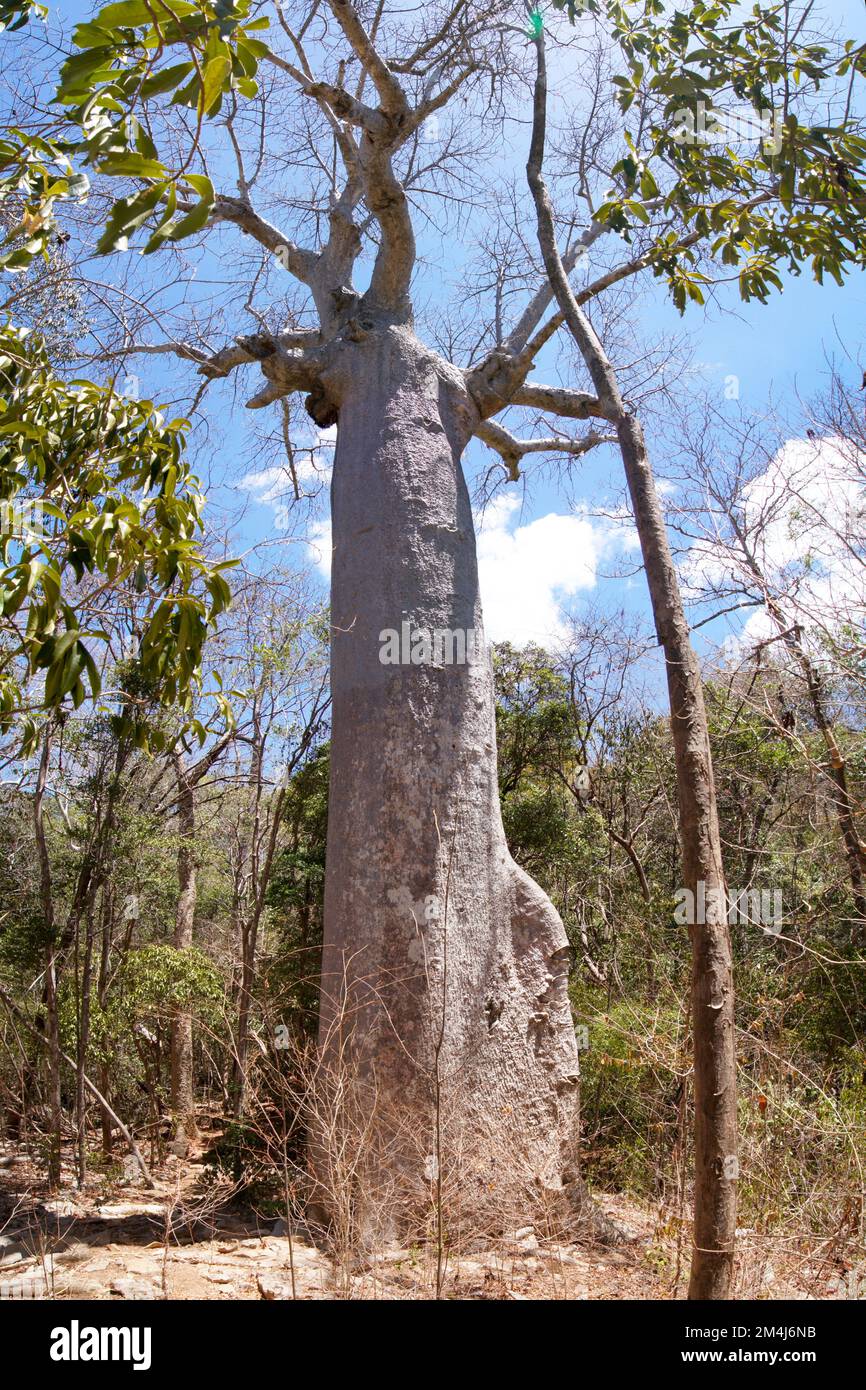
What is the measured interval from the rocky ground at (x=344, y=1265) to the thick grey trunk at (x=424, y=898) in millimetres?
248

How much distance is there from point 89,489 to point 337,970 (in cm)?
248

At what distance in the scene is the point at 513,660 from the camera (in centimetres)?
780

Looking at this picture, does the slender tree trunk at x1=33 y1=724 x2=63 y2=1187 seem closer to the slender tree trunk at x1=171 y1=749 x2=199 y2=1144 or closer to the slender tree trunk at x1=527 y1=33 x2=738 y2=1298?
the slender tree trunk at x1=171 y1=749 x2=199 y2=1144

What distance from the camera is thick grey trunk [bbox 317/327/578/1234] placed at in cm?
407

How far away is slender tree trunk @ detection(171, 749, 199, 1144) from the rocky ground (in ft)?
8.62

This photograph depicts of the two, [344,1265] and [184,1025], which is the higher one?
[184,1025]

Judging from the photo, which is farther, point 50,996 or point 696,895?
point 50,996

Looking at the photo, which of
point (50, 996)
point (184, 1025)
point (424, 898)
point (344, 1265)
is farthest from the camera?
point (184, 1025)

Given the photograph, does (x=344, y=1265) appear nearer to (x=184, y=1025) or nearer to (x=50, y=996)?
(x=50, y=996)

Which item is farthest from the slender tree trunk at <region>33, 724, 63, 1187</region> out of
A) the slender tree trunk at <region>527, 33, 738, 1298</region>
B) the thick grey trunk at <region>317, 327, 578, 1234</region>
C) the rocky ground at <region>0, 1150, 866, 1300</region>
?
the slender tree trunk at <region>527, 33, 738, 1298</region>

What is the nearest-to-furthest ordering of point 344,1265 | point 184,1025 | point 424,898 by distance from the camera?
point 344,1265 → point 424,898 → point 184,1025

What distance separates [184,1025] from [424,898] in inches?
132

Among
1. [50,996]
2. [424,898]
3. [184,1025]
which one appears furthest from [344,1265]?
[184,1025]

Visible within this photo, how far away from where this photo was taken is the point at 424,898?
437 cm
